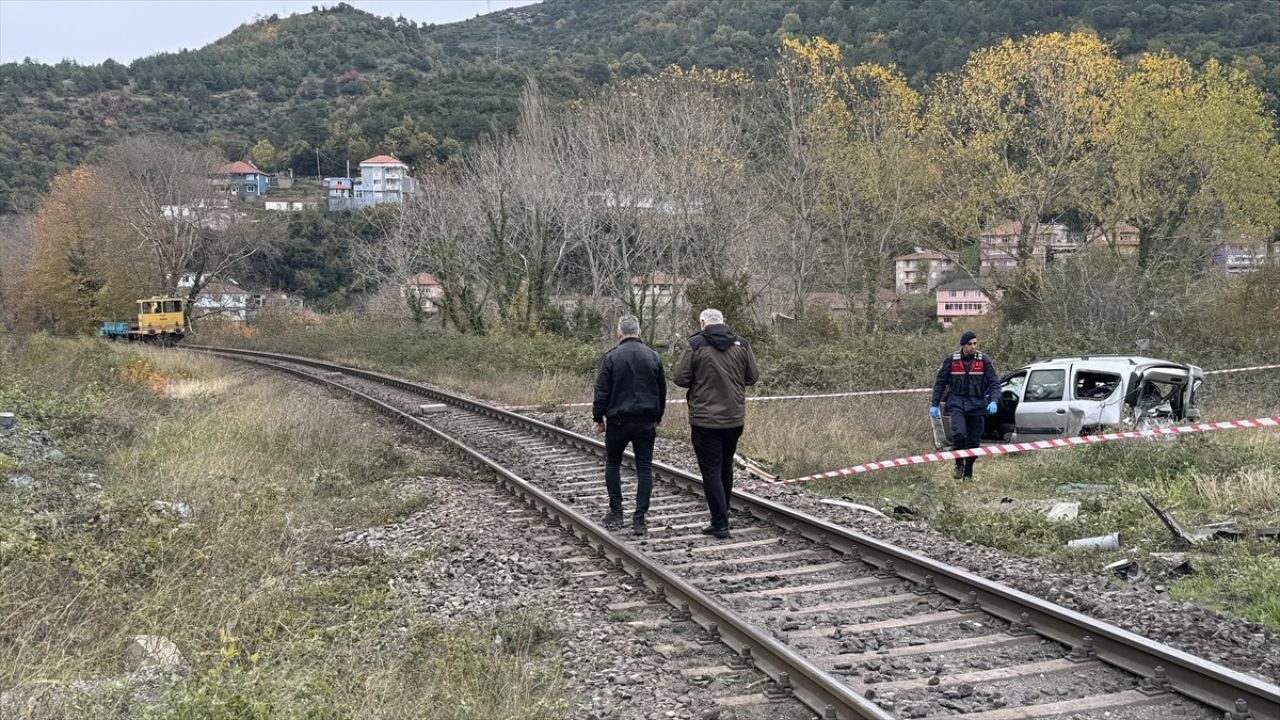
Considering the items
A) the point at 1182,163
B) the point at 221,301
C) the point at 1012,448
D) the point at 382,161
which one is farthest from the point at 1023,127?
the point at 382,161

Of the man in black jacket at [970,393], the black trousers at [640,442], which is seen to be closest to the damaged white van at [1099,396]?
the man in black jacket at [970,393]

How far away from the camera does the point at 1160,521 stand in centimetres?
848

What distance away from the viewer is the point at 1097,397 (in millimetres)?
14477

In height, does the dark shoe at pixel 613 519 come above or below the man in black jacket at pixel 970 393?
below

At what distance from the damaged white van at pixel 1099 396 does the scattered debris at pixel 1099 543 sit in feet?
20.7

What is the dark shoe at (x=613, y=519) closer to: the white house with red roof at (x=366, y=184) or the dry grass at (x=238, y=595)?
the dry grass at (x=238, y=595)

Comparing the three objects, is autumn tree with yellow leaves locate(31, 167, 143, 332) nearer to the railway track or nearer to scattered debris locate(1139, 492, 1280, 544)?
the railway track

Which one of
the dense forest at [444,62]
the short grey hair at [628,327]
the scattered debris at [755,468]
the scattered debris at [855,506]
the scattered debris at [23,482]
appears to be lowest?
the scattered debris at [755,468]

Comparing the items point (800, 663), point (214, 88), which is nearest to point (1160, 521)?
point (800, 663)

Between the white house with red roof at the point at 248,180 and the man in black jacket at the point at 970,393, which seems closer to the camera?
the man in black jacket at the point at 970,393

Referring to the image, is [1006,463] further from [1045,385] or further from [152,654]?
[152,654]

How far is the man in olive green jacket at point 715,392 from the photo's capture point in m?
8.25

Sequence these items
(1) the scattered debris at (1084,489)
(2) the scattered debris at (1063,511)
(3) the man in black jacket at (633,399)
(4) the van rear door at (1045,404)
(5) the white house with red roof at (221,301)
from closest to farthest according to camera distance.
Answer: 1. (3) the man in black jacket at (633,399)
2. (2) the scattered debris at (1063,511)
3. (1) the scattered debris at (1084,489)
4. (4) the van rear door at (1045,404)
5. (5) the white house with red roof at (221,301)

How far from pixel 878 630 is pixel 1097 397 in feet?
32.7
